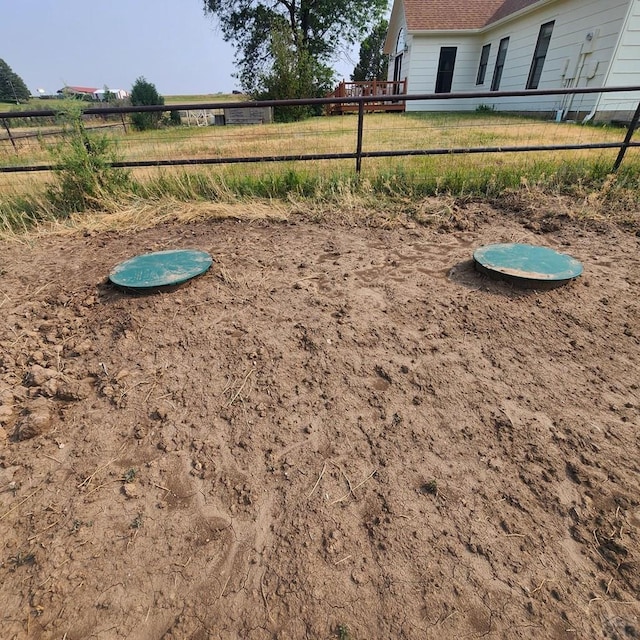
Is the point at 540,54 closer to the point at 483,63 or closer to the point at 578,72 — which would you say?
the point at 578,72

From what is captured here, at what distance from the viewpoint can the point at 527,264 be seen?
135 inches

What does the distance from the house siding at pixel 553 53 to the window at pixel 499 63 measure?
269 mm

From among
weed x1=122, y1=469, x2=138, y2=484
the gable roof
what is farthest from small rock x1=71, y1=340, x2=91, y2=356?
the gable roof

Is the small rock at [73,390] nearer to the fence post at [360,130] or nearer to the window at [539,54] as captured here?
the fence post at [360,130]

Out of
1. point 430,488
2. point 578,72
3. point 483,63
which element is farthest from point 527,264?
point 483,63

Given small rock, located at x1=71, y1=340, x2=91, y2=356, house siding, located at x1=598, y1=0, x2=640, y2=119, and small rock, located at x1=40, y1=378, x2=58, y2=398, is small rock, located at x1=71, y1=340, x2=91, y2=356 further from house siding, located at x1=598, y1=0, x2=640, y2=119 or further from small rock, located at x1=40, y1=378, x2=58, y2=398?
house siding, located at x1=598, y1=0, x2=640, y2=119

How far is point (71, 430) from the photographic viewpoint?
2.26 metres

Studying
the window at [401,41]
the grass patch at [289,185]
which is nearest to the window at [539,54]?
the window at [401,41]

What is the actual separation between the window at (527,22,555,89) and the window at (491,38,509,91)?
7.53 ft

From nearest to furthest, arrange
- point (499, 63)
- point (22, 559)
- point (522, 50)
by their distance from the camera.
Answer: point (22, 559) < point (522, 50) < point (499, 63)

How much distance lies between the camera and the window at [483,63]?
16.4 m

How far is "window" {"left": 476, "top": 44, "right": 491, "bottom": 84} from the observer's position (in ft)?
53.9

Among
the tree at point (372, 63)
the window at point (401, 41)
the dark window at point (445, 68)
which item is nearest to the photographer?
the dark window at point (445, 68)

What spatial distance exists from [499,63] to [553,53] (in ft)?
13.4
